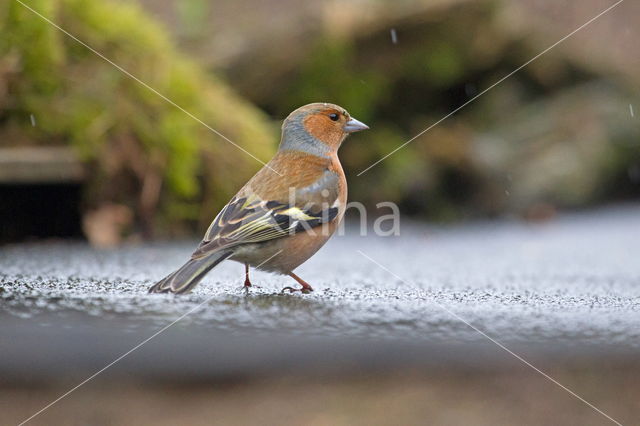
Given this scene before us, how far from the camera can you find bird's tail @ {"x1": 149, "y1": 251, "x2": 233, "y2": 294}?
238cm

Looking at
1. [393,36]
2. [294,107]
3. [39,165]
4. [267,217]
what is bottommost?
[267,217]

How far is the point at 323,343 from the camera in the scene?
4.63 ft

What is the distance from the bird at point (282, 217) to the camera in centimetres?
290

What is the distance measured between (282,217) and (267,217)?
67 millimetres

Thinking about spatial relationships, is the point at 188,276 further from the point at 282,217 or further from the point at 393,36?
the point at 393,36

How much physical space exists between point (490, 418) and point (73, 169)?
9.28ft

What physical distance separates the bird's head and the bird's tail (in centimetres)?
99

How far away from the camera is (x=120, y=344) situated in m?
1.38

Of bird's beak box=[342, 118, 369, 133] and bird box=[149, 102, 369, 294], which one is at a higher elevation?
bird's beak box=[342, 118, 369, 133]

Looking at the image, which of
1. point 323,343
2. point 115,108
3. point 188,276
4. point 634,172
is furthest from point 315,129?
point 634,172

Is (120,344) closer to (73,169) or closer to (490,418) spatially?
(490,418)

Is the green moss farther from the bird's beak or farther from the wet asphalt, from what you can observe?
the wet asphalt

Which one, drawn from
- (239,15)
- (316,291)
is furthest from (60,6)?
(239,15)

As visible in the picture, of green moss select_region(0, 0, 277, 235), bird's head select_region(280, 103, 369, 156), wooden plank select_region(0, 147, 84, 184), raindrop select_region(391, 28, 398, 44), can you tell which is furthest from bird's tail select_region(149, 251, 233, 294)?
raindrop select_region(391, 28, 398, 44)
